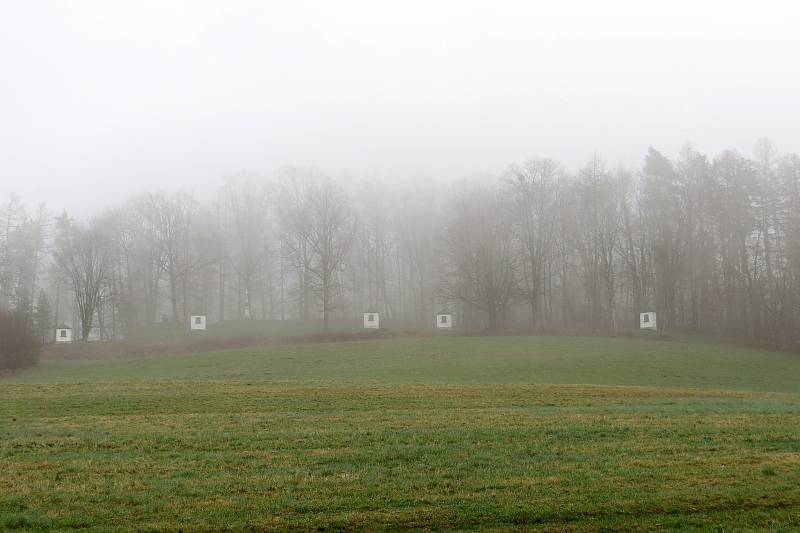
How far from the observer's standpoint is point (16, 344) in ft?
132

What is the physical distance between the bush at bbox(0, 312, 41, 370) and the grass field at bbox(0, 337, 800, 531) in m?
20.2

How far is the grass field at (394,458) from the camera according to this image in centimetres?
736

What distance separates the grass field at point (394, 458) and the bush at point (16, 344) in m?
20.2

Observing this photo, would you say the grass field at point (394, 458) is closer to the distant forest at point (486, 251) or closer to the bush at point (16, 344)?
the bush at point (16, 344)

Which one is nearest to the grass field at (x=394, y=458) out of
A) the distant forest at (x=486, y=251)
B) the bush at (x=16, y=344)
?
the bush at (x=16, y=344)

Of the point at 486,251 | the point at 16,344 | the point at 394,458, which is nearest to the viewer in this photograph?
the point at 394,458

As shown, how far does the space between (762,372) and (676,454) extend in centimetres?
2930

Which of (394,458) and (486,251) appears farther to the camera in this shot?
(486,251)

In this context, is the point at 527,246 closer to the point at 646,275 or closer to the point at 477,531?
the point at 646,275

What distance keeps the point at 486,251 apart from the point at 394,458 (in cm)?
4763

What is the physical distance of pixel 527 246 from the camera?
60375 millimetres

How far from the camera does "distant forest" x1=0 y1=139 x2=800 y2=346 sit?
54.5 m

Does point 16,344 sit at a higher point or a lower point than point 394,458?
higher

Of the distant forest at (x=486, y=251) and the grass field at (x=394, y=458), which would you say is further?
the distant forest at (x=486, y=251)
